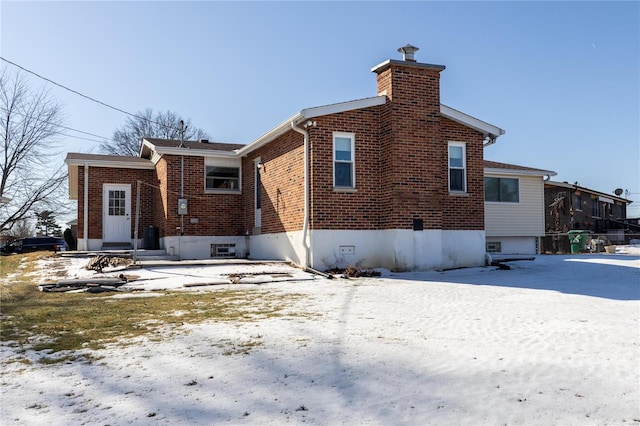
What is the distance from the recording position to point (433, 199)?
14531 mm

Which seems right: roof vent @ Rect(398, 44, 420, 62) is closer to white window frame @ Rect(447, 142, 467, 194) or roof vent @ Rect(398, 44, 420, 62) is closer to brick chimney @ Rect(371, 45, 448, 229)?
brick chimney @ Rect(371, 45, 448, 229)

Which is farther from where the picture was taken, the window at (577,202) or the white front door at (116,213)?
the window at (577,202)

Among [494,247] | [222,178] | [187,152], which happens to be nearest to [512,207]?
[494,247]

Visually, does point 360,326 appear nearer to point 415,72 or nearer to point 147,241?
point 415,72

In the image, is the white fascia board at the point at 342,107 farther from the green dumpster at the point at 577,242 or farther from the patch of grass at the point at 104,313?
the green dumpster at the point at 577,242

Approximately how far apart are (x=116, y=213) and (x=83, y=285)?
963 cm

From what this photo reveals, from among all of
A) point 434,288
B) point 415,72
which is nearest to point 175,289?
point 434,288

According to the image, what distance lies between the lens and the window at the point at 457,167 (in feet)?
51.2

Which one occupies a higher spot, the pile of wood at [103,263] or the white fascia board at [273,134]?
the white fascia board at [273,134]

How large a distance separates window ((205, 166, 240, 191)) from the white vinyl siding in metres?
10.5

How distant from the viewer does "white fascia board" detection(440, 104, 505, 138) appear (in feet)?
50.2

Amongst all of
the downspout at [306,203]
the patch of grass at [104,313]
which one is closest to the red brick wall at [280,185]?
the downspout at [306,203]

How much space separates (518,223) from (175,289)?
17.0m

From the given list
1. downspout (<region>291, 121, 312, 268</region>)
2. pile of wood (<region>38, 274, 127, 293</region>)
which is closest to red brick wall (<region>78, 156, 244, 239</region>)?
downspout (<region>291, 121, 312, 268</region>)
